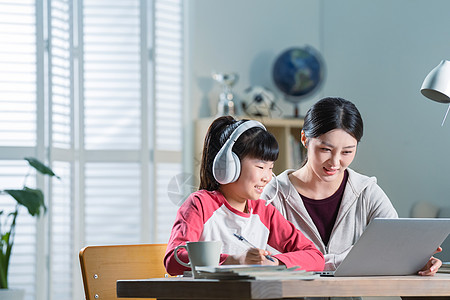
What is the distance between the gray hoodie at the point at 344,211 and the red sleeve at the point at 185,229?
1.27 feet

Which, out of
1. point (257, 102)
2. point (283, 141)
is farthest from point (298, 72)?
point (283, 141)

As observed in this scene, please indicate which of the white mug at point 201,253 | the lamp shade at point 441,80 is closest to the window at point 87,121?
the lamp shade at point 441,80

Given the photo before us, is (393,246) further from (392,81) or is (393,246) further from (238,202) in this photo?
(392,81)

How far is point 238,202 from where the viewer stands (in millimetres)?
1767

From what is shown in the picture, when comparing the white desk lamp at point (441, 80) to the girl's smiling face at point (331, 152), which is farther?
the girl's smiling face at point (331, 152)

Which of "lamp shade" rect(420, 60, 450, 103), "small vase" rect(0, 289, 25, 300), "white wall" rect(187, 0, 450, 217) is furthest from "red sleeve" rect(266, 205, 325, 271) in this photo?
"small vase" rect(0, 289, 25, 300)

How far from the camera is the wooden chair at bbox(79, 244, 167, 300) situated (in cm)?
166

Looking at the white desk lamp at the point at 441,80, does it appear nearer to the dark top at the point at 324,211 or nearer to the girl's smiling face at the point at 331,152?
the girl's smiling face at the point at 331,152

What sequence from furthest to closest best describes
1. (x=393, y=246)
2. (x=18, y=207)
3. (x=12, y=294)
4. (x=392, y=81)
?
(x=18, y=207)
(x=12, y=294)
(x=392, y=81)
(x=393, y=246)

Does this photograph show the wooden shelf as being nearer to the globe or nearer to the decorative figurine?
the decorative figurine

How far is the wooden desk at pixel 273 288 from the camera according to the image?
1120 mm

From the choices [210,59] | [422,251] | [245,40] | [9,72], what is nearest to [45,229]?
[9,72]

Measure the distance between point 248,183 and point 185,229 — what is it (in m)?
0.22

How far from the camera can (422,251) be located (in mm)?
1531
